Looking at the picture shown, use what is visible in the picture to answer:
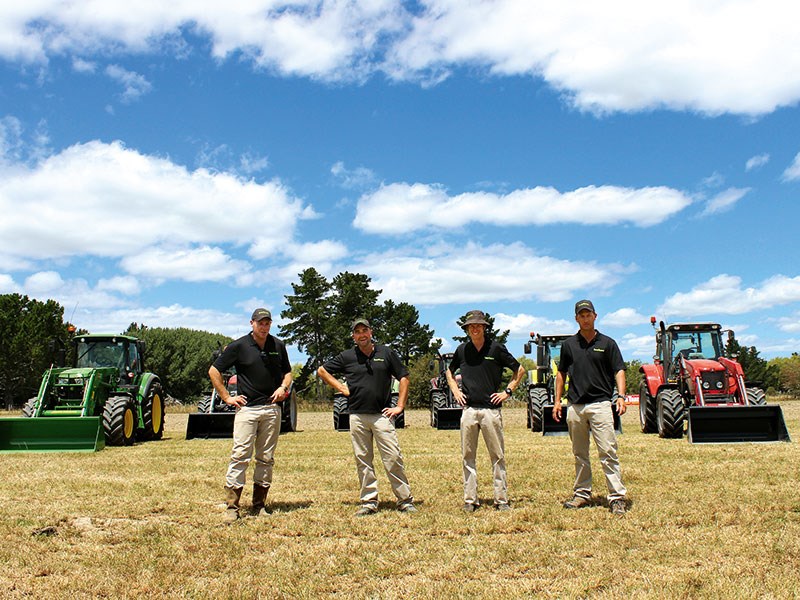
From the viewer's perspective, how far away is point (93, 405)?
14133mm

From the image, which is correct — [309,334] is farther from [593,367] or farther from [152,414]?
[593,367]

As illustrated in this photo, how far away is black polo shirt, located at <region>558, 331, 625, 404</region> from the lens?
6859 millimetres

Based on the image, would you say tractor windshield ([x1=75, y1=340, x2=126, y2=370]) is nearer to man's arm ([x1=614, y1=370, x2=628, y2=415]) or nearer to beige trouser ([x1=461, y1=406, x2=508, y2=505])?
beige trouser ([x1=461, y1=406, x2=508, y2=505])

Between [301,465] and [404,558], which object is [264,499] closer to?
[404,558]

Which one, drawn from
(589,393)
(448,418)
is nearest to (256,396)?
(589,393)

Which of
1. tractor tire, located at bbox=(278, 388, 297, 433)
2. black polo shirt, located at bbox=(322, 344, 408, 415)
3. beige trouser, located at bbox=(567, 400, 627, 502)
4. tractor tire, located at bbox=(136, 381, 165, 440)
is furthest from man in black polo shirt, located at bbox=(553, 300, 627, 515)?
tractor tire, located at bbox=(278, 388, 297, 433)

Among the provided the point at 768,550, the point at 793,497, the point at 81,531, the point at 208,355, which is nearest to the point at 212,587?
the point at 81,531

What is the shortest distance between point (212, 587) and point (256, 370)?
263 centimetres

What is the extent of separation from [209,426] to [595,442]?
10790 millimetres

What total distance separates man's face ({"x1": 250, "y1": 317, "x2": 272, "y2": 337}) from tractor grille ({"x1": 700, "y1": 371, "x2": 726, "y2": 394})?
10.0m

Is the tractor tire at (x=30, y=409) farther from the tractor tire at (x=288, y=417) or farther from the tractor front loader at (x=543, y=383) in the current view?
the tractor front loader at (x=543, y=383)

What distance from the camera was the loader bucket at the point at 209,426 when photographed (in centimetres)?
1563

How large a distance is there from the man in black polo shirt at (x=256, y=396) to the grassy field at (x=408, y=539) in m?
Result: 0.49

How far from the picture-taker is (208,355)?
240ft
